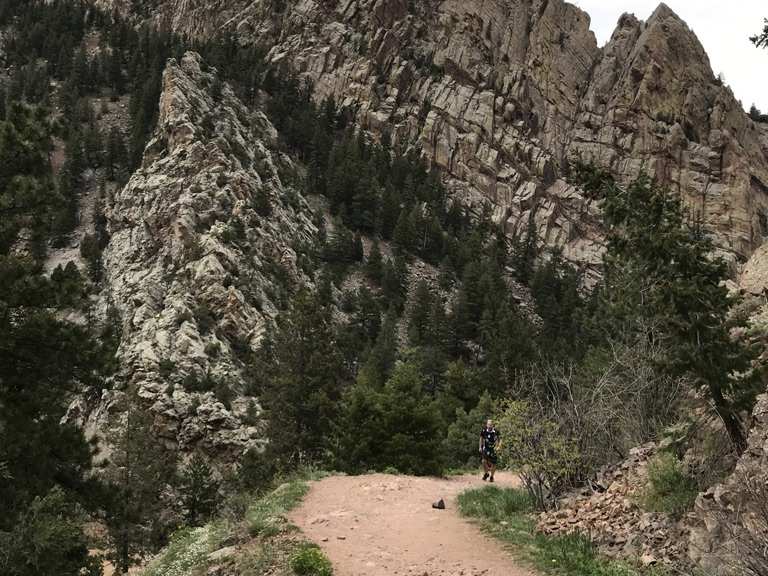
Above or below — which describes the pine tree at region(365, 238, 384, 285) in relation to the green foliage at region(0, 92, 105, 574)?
above

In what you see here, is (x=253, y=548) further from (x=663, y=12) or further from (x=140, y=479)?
(x=663, y=12)

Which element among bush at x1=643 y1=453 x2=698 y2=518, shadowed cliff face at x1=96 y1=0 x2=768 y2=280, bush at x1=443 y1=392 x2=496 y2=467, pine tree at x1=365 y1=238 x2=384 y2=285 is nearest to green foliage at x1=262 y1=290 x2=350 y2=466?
bush at x1=443 y1=392 x2=496 y2=467

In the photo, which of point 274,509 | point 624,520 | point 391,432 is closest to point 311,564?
point 274,509

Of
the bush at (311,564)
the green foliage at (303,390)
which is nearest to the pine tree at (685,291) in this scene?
the bush at (311,564)

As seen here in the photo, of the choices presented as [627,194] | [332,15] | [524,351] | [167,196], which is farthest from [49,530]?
[332,15]

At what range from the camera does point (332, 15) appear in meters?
95.4

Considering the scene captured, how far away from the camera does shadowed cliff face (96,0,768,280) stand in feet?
278

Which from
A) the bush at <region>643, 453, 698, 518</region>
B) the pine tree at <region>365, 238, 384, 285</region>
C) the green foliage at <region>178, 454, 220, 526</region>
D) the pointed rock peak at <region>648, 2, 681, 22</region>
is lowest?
the green foliage at <region>178, 454, 220, 526</region>

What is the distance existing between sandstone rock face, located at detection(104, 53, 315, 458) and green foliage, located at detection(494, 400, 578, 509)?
853 inches

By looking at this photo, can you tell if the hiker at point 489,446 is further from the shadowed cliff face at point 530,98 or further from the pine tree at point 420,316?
the shadowed cliff face at point 530,98

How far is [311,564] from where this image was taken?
833 cm

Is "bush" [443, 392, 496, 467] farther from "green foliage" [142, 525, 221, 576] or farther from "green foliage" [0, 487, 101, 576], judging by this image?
"green foliage" [0, 487, 101, 576]

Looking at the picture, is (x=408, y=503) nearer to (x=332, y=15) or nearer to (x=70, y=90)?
(x=70, y=90)

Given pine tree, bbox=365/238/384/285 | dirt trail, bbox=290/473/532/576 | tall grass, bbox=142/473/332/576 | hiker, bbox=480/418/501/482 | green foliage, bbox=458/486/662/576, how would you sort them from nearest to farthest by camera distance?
green foliage, bbox=458/486/662/576
tall grass, bbox=142/473/332/576
dirt trail, bbox=290/473/532/576
hiker, bbox=480/418/501/482
pine tree, bbox=365/238/384/285
